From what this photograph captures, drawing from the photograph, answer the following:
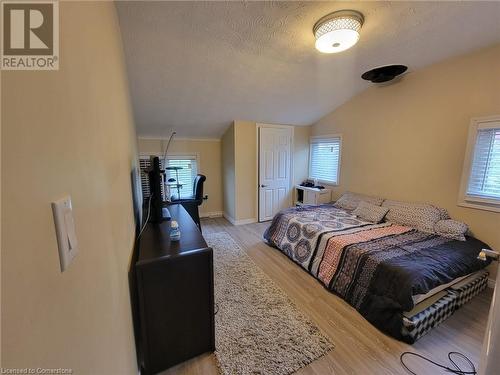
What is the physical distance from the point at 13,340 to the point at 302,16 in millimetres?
2418

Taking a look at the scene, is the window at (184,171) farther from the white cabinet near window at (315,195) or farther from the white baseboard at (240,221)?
the white cabinet near window at (315,195)

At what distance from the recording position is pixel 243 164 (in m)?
4.21

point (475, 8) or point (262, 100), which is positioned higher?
point (475, 8)

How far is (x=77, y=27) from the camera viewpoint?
63 centimetres

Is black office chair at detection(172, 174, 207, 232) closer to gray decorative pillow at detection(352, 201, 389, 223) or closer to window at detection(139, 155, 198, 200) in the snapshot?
window at detection(139, 155, 198, 200)

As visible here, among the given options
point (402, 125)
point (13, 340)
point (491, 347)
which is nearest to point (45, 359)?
point (13, 340)

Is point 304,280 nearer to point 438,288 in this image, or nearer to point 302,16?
point 438,288

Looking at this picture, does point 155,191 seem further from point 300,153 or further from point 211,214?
point 300,153

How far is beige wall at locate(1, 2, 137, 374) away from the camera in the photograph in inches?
11.6

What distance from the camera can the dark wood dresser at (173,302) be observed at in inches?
51.1

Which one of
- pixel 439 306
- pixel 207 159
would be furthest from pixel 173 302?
pixel 207 159

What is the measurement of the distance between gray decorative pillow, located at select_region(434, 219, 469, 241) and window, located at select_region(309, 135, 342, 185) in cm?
184

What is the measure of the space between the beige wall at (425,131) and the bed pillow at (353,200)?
16cm

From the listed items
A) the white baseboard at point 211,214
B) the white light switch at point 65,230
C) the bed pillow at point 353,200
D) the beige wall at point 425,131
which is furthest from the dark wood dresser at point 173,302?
the white baseboard at point 211,214
